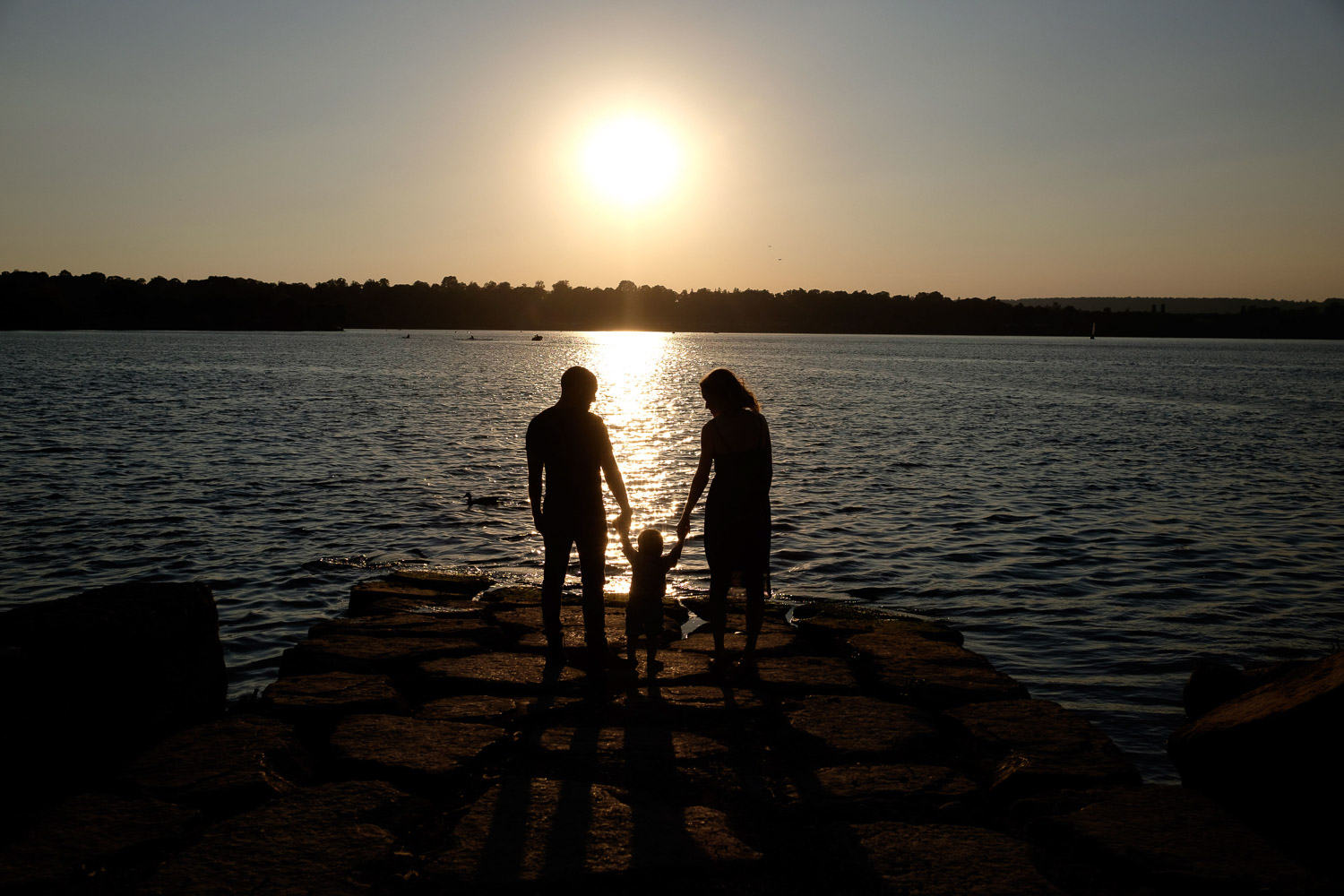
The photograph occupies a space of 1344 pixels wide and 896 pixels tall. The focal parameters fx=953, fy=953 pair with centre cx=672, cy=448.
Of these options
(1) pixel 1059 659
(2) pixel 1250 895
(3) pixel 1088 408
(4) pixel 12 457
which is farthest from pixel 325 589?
(3) pixel 1088 408

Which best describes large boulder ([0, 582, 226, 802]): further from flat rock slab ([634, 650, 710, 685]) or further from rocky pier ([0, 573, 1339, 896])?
flat rock slab ([634, 650, 710, 685])

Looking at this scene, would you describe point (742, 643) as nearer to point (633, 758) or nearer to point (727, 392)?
point (727, 392)

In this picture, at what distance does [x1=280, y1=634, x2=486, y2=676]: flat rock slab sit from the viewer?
6438mm

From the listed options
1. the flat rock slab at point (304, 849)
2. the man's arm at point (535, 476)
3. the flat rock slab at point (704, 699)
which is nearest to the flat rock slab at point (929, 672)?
the flat rock slab at point (704, 699)

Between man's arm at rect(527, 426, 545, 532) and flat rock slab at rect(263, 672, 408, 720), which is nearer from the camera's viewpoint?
flat rock slab at rect(263, 672, 408, 720)

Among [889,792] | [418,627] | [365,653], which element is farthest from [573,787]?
[418,627]

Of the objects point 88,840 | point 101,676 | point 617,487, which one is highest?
point 617,487

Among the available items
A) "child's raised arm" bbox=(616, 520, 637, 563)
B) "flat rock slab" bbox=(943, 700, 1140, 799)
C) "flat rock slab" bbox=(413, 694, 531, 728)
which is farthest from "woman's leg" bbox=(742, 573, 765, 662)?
"flat rock slab" bbox=(413, 694, 531, 728)

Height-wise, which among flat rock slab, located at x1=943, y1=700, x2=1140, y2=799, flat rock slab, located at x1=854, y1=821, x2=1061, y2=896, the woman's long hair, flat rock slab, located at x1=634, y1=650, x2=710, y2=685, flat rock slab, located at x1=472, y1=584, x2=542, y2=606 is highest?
the woman's long hair

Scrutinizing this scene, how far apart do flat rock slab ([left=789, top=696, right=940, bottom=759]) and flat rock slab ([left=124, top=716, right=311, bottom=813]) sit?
108 inches

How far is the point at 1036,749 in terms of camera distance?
16.7ft

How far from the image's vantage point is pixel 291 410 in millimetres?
35844

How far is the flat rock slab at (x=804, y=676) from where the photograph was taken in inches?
245

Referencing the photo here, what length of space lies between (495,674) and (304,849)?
2.46 meters
